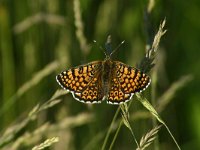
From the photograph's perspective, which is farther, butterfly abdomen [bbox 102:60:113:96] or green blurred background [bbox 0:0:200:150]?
green blurred background [bbox 0:0:200:150]

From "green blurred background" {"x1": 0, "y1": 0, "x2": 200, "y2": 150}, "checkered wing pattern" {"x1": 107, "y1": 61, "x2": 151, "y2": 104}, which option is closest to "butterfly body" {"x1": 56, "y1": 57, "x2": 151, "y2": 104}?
"checkered wing pattern" {"x1": 107, "y1": 61, "x2": 151, "y2": 104}

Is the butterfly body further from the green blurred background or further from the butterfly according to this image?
the green blurred background

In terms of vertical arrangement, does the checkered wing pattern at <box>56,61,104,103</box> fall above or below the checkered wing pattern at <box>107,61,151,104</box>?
above

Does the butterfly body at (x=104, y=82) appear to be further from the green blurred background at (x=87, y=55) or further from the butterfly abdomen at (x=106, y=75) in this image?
the green blurred background at (x=87, y=55)

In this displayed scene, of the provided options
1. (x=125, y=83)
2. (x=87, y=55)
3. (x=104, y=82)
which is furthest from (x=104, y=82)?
(x=87, y=55)

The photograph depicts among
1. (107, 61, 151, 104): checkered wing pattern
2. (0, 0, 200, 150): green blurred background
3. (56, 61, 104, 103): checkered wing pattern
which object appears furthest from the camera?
(0, 0, 200, 150): green blurred background

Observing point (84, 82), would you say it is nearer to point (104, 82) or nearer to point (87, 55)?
point (104, 82)

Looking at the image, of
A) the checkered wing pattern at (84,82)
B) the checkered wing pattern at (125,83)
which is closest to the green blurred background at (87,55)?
the checkered wing pattern at (84,82)
